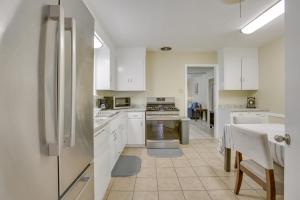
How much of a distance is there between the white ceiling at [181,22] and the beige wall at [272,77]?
0.81ft

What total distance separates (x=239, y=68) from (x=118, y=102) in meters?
3.05

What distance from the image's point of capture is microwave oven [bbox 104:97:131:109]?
4.03m

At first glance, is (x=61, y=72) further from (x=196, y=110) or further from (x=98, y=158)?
(x=196, y=110)

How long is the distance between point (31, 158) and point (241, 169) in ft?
7.09

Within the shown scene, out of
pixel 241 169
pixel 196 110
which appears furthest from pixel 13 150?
pixel 196 110

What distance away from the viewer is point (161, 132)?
425cm

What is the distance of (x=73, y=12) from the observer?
0.89 meters

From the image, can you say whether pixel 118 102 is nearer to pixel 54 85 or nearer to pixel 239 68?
pixel 239 68

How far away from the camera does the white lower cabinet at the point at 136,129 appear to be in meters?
4.19

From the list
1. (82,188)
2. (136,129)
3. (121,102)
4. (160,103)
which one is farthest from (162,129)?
(82,188)

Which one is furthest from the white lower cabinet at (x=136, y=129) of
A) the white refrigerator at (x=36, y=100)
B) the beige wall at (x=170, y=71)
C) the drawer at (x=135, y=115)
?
the white refrigerator at (x=36, y=100)

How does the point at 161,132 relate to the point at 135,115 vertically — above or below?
below

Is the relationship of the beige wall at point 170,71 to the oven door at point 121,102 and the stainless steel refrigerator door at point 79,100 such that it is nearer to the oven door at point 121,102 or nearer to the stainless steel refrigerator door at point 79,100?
the oven door at point 121,102

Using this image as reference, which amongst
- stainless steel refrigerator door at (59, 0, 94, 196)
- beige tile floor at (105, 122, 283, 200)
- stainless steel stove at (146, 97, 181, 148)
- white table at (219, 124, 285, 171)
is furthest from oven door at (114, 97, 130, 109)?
stainless steel refrigerator door at (59, 0, 94, 196)
